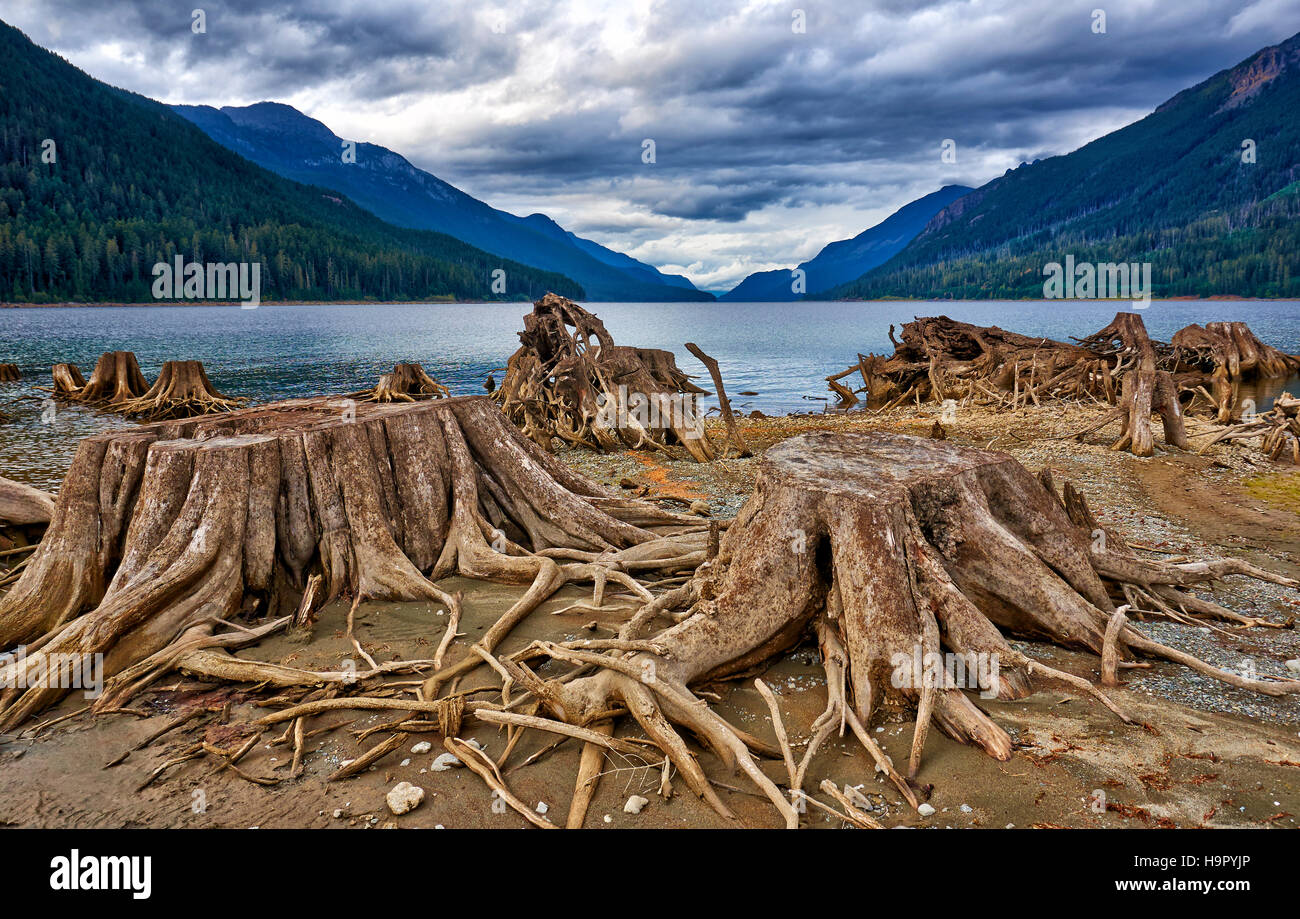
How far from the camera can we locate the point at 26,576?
5.98m

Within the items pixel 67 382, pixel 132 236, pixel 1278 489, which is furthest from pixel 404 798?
pixel 132 236

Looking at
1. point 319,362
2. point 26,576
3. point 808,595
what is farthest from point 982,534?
point 319,362

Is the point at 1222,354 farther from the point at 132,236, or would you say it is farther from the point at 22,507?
the point at 132,236

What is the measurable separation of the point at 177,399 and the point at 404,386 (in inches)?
371

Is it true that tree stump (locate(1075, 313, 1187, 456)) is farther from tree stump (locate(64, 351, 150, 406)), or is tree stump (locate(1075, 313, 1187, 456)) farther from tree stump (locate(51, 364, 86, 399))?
tree stump (locate(51, 364, 86, 399))

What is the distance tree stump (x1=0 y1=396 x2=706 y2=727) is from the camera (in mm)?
5637

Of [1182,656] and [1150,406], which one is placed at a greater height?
[1150,406]

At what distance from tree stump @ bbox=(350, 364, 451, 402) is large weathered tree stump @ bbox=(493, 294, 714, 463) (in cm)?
285

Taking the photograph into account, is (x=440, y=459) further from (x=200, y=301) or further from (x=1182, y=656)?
(x=200, y=301)

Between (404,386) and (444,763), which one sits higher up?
(404,386)

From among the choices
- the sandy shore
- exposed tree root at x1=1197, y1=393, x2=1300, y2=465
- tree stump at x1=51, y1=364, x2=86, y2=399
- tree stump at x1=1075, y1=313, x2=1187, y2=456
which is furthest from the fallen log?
tree stump at x1=51, y1=364, x2=86, y2=399

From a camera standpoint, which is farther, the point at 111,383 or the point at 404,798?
the point at 111,383

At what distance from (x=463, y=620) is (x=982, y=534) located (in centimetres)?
445

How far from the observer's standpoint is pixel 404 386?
69.3 ft
